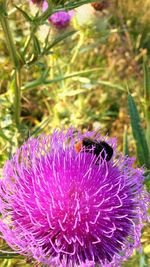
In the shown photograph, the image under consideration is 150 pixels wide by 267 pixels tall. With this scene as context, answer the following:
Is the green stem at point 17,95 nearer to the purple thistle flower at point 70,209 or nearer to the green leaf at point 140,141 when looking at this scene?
the purple thistle flower at point 70,209

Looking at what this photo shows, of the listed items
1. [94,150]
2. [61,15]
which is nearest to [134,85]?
[61,15]

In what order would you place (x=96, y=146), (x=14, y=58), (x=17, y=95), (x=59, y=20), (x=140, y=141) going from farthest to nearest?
(x=59, y=20) < (x=17, y=95) < (x=14, y=58) < (x=140, y=141) < (x=96, y=146)

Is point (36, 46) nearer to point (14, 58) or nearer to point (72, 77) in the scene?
point (14, 58)

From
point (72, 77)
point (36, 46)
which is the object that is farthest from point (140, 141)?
point (72, 77)

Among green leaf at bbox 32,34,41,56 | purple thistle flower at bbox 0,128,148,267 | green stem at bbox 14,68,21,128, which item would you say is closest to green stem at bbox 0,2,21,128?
green stem at bbox 14,68,21,128

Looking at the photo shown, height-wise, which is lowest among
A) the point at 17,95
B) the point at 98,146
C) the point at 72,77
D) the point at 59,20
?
the point at 98,146

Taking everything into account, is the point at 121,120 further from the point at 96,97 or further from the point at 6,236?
the point at 6,236
